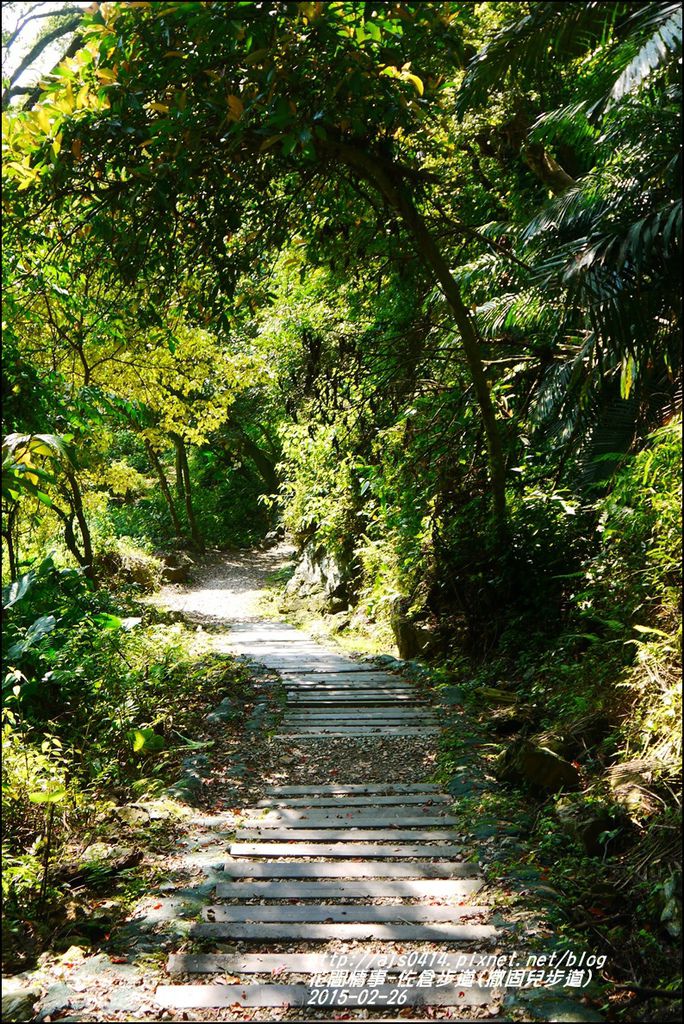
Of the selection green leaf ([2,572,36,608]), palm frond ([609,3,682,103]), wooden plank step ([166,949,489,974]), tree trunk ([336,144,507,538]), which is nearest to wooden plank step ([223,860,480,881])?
wooden plank step ([166,949,489,974])

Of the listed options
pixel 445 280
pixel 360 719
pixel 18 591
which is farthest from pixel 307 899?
pixel 445 280

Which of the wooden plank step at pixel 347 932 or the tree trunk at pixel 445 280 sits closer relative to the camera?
the wooden plank step at pixel 347 932

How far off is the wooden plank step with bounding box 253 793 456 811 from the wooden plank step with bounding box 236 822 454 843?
403 mm

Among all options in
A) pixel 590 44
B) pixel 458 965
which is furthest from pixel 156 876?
pixel 590 44

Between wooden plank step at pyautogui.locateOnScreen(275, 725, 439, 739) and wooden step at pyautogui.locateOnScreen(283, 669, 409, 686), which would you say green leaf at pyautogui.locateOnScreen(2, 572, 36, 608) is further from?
wooden step at pyautogui.locateOnScreen(283, 669, 409, 686)

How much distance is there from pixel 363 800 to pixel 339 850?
83 centimetres

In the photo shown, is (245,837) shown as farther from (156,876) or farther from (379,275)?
(379,275)

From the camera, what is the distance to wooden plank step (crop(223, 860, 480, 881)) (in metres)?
3.58

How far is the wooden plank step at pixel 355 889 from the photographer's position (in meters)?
3.39

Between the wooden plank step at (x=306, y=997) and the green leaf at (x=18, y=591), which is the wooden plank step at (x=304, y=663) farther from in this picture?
the wooden plank step at (x=306, y=997)

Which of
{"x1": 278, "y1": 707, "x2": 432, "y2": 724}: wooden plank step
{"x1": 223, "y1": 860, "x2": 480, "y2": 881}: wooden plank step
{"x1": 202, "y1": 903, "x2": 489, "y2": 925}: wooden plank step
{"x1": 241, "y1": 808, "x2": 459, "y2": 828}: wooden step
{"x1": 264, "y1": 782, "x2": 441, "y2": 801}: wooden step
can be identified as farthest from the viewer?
{"x1": 278, "y1": 707, "x2": 432, "y2": 724}: wooden plank step

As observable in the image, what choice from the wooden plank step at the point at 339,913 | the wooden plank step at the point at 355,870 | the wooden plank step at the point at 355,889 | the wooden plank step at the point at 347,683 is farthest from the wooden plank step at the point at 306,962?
the wooden plank step at the point at 347,683

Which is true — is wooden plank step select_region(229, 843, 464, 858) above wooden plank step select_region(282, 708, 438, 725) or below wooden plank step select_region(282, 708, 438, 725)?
above

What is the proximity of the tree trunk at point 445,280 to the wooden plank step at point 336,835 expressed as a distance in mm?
3483
